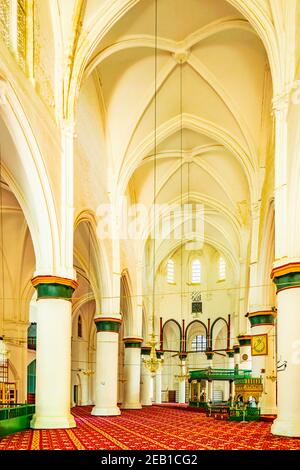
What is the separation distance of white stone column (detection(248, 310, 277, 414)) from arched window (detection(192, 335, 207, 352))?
18.3 metres

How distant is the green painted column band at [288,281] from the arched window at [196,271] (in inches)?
1004

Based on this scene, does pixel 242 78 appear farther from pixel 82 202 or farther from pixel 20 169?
pixel 20 169

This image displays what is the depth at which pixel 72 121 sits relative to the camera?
50.4 ft

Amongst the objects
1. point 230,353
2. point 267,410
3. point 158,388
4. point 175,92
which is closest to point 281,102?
point 175,92

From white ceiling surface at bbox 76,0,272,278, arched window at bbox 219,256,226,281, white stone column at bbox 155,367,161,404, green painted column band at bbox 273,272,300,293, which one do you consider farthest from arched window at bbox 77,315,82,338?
green painted column band at bbox 273,272,300,293

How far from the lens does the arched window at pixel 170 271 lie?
126 ft

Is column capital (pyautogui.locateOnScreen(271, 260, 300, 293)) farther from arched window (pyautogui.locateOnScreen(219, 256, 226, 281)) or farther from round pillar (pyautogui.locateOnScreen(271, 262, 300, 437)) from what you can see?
arched window (pyautogui.locateOnScreen(219, 256, 226, 281))

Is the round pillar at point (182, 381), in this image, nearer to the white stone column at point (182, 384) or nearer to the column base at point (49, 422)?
the white stone column at point (182, 384)

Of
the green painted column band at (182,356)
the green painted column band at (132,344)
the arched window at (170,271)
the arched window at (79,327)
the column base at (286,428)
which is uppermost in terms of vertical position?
the arched window at (170,271)

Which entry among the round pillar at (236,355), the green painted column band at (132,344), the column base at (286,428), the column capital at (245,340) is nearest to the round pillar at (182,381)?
the round pillar at (236,355)

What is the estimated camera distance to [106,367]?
2009 cm

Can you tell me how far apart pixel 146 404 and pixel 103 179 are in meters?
14.4

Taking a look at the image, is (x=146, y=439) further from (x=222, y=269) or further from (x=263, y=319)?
(x=222, y=269)

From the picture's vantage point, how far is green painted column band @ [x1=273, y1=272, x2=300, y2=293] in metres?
12.8
